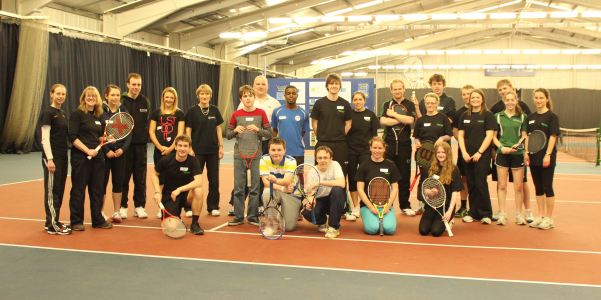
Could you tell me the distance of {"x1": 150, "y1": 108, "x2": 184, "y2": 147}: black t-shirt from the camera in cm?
695

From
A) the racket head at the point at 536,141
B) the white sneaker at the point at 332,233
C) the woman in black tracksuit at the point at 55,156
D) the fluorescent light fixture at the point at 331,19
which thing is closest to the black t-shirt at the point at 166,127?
the woman in black tracksuit at the point at 55,156

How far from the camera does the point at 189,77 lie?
24.5m

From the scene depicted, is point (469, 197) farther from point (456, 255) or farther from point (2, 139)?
point (2, 139)

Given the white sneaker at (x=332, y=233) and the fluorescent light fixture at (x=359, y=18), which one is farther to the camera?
the fluorescent light fixture at (x=359, y=18)

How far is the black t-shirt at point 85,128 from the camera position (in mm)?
6105

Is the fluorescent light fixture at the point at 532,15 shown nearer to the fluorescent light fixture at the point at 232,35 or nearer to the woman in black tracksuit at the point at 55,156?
the fluorescent light fixture at the point at 232,35

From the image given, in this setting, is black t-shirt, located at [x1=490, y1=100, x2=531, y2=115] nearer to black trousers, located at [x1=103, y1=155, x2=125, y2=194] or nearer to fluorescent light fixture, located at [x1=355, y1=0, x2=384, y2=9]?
black trousers, located at [x1=103, y1=155, x2=125, y2=194]

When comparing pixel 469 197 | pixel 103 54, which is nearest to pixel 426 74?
pixel 103 54

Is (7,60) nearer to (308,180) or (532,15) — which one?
(308,180)

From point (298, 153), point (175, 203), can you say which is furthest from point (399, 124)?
point (175, 203)

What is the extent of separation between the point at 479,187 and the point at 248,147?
2752 mm

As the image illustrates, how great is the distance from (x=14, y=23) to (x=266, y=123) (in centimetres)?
1150

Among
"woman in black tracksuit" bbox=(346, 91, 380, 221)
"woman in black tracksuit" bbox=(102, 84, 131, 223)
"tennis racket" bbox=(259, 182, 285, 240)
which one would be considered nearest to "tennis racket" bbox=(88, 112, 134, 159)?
"woman in black tracksuit" bbox=(102, 84, 131, 223)

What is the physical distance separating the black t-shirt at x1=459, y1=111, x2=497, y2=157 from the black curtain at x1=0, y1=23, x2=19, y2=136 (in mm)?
12760
